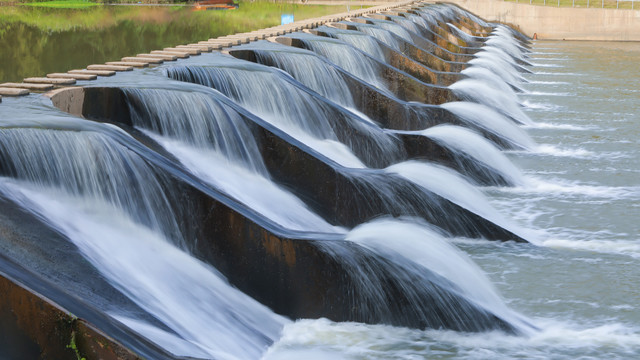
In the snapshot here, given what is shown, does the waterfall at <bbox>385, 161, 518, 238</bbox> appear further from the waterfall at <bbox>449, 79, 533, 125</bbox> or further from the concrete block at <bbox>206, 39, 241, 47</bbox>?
the waterfall at <bbox>449, 79, 533, 125</bbox>

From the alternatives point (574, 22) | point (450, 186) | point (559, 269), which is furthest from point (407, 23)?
point (559, 269)

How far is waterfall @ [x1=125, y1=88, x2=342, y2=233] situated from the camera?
8211mm

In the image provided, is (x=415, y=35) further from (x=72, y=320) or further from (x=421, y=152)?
(x=72, y=320)

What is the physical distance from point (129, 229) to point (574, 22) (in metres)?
33.1

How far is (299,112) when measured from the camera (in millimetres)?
10906

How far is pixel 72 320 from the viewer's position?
14.2 feet

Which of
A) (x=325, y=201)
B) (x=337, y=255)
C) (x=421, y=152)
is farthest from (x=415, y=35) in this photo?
(x=337, y=255)

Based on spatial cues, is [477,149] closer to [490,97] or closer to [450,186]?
[450,186]

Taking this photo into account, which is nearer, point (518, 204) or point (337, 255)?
point (337, 255)

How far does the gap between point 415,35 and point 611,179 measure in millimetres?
11556

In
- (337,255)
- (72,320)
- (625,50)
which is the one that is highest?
(72,320)

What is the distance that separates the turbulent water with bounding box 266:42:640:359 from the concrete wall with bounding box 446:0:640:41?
2273 centimetres

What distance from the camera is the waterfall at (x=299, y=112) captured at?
10789 mm

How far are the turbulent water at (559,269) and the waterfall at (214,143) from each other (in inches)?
62.8
